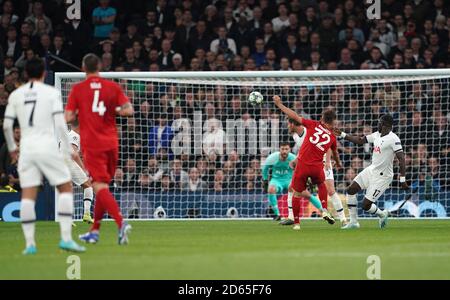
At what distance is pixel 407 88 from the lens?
23.6 m

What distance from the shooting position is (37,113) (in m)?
11.6

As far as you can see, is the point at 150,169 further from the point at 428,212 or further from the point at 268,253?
the point at 268,253

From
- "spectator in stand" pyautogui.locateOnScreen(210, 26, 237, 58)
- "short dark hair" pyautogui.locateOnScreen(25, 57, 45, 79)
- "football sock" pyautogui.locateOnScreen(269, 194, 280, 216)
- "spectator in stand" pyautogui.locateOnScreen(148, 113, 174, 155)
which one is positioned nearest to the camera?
"short dark hair" pyautogui.locateOnScreen(25, 57, 45, 79)

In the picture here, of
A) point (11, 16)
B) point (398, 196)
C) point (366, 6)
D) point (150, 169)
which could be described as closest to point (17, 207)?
point (150, 169)

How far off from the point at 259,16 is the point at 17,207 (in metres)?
7.91

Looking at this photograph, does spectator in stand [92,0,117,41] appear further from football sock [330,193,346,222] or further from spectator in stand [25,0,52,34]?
football sock [330,193,346,222]

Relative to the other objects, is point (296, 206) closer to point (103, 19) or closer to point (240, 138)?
point (240, 138)

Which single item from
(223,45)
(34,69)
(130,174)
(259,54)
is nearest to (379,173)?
(130,174)

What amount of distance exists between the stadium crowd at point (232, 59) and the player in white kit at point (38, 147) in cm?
974

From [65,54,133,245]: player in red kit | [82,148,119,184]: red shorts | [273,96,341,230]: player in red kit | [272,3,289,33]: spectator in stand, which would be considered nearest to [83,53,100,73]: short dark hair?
[65,54,133,245]: player in red kit

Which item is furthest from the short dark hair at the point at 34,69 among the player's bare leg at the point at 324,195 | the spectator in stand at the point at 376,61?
the spectator in stand at the point at 376,61

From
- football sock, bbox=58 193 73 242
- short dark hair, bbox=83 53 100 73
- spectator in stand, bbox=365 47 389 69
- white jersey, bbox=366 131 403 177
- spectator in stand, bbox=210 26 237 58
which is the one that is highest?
spectator in stand, bbox=210 26 237 58

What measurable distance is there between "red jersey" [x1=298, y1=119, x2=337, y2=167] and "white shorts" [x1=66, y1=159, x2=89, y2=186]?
13.0ft

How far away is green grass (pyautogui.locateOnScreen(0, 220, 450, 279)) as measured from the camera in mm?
10078
